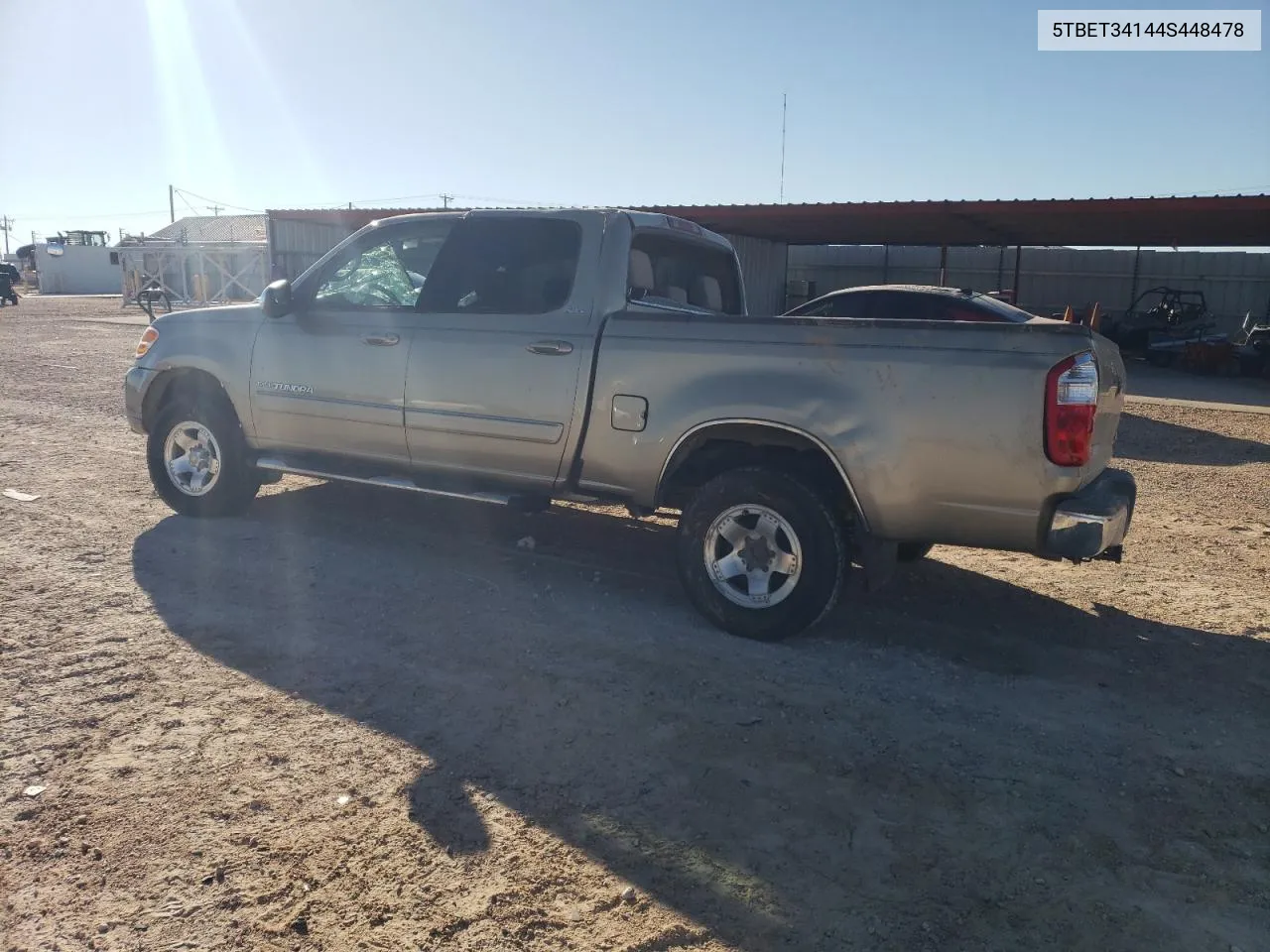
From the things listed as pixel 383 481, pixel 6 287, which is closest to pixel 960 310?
pixel 383 481


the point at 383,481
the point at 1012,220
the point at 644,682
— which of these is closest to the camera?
the point at 644,682

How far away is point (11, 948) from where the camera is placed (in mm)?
2508

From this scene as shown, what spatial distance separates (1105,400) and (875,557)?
1.23 meters

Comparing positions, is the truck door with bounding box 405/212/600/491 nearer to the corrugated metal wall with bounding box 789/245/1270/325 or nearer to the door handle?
the door handle

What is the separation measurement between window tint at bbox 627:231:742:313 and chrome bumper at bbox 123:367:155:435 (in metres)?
3.47

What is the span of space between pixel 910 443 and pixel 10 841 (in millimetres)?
3562

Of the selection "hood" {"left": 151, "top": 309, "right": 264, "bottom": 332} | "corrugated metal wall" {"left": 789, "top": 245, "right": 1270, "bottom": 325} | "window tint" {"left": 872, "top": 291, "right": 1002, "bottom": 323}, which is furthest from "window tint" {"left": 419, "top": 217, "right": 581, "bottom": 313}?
"corrugated metal wall" {"left": 789, "top": 245, "right": 1270, "bottom": 325}

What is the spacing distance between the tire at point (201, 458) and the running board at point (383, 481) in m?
0.21

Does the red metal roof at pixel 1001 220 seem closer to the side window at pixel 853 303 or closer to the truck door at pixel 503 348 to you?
the side window at pixel 853 303

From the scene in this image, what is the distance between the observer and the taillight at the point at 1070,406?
13.0ft

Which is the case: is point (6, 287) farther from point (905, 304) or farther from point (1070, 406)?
point (1070, 406)

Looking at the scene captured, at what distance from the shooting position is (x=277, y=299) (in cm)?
608

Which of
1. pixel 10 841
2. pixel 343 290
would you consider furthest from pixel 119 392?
pixel 10 841

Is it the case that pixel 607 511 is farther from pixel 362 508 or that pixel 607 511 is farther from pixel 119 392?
pixel 119 392
